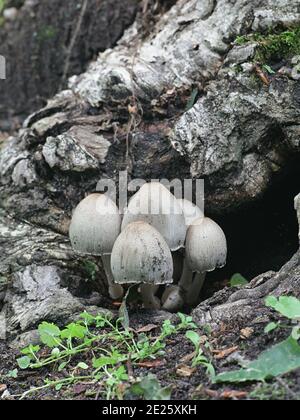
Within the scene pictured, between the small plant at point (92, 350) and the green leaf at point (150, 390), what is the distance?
127mm

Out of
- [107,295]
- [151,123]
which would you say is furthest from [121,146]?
[107,295]

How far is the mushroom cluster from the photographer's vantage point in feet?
8.46

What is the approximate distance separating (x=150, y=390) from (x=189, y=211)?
48.4 inches

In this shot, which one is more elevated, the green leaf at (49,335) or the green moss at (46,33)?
the green moss at (46,33)

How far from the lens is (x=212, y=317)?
2461mm

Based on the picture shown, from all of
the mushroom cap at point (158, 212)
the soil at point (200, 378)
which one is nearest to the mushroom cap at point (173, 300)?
the mushroom cap at point (158, 212)

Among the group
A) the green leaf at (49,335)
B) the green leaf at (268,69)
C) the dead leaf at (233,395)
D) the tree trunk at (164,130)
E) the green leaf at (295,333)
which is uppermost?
the green leaf at (268,69)

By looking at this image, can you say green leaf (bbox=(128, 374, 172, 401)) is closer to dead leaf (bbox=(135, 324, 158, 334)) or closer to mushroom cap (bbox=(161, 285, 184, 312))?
dead leaf (bbox=(135, 324, 158, 334))

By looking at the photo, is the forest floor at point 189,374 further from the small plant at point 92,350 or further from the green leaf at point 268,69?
the green leaf at point 268,69

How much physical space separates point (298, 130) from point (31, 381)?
69.2 inches

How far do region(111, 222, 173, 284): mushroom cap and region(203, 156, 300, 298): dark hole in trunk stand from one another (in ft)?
2.84

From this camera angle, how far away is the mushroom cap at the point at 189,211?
2.94 metres

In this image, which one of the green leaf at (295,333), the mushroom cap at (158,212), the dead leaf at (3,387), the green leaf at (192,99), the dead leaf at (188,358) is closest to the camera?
the green leaf at (295,333)

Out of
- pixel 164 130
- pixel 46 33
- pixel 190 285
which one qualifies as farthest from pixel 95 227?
pixel 46 33
